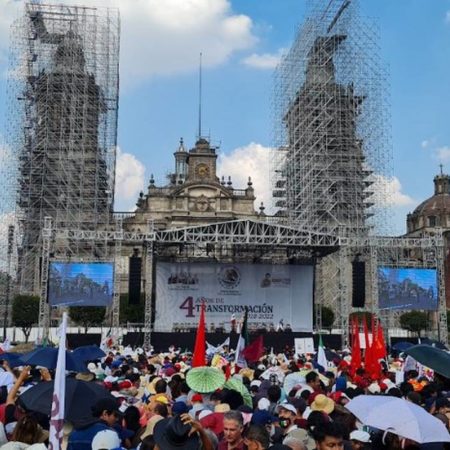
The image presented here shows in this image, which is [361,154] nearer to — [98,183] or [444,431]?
[98,183]

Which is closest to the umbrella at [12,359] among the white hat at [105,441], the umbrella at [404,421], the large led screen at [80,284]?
the white hat at [105,441]

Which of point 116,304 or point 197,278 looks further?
point 197,278

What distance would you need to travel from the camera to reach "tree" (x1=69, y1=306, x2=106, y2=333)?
49719mm

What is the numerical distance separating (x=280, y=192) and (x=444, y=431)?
53352 mm

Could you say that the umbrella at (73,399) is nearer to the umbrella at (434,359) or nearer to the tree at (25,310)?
the umbrella at (434,359)

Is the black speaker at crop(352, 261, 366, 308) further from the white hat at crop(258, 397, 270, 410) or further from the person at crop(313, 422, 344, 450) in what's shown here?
the person at crop(313, 422, 344, 450)

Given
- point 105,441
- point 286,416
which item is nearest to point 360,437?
point 286,416

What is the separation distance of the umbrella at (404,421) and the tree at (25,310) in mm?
45096

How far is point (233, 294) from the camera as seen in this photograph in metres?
42.5

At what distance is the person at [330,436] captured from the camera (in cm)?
493

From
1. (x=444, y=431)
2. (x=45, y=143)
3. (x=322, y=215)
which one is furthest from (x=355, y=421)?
(x=45, y=143)

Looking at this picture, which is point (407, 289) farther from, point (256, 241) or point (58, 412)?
point (58, 412)

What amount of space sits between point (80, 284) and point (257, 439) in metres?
30.5

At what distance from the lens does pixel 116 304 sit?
1426 inches
